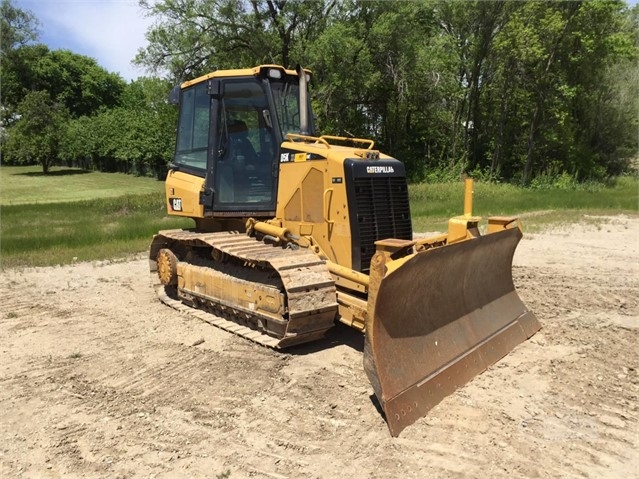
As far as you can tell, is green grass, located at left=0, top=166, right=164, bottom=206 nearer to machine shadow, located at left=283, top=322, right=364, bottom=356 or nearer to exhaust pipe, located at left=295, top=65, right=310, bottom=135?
exhaust pipe, located at left=295, top=65, right=310, bottom=135

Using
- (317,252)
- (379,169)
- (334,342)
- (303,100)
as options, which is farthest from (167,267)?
(379,169)

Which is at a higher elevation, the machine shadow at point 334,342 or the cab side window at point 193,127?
the cab side window at point 193,127

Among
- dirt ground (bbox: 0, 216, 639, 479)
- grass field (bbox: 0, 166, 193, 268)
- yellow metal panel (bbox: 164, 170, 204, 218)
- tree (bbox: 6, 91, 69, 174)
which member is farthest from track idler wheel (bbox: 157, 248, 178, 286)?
tree (bbox: 6, 91, 69, 174)

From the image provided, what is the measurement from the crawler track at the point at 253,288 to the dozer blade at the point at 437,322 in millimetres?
902

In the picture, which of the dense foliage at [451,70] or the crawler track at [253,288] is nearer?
the crawler track at [253,288]

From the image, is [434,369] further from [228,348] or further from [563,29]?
[563,29]

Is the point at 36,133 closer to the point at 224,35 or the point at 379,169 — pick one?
the point at 224,35

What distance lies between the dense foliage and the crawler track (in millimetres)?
20258

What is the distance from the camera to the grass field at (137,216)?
40.5 feet

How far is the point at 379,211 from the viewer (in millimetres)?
5766

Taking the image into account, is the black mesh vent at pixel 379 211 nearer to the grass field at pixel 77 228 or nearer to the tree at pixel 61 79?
the grass field at pixel 77 228

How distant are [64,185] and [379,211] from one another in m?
40.1

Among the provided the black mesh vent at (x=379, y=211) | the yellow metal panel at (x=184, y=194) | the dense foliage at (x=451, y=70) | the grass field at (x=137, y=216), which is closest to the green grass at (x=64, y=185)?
the grass field at (x=137, y=216)

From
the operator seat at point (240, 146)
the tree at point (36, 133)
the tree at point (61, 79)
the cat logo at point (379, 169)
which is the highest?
the tree at point (61, 79)
